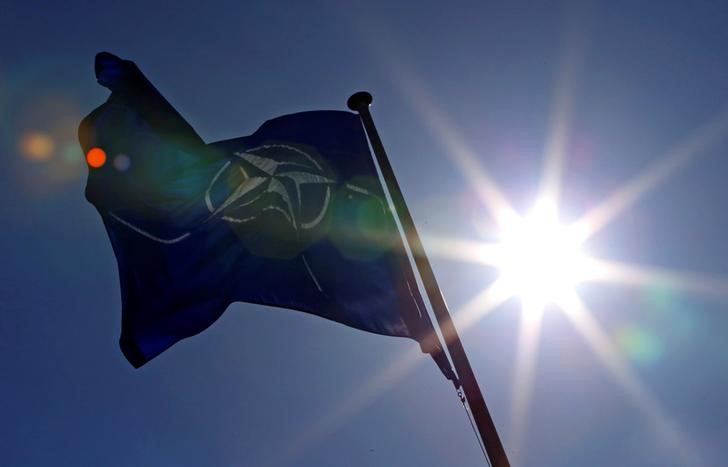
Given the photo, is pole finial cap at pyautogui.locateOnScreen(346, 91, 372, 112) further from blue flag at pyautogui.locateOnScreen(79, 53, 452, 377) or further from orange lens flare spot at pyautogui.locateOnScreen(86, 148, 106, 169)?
orange lens flare spot at pyautogui.locateOnScreen(86, 148, 106, 169)

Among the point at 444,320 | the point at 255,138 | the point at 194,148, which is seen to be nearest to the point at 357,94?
the point at 255,138

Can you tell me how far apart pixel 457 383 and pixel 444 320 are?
62 cm

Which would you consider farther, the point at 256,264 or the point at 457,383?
the point at 256,264

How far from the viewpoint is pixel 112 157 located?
24.2ft

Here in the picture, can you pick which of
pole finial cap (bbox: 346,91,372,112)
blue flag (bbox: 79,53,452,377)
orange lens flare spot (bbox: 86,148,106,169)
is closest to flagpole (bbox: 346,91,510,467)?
pole finial cap (bbox: 346,91,372,112)

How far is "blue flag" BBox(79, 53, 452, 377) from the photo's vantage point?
23.2 ft

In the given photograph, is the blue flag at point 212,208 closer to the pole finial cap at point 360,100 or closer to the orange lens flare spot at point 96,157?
the orange lens flare spot at point 96,157

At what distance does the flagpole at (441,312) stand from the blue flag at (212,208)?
53cm

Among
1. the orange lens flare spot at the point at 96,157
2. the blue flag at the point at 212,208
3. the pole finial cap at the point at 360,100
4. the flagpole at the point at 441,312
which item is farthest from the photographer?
the orange lens flare spot at the point at 96,157

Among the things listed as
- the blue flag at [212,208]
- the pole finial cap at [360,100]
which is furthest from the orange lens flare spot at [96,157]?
the pole finial cap at [360,100]

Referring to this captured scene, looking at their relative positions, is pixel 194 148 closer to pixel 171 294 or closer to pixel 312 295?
pixel 171 294

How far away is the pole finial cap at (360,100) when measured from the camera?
22.2 feet

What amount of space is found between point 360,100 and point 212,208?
2230 millimetres

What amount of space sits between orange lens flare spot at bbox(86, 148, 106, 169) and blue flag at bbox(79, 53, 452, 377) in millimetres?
12
